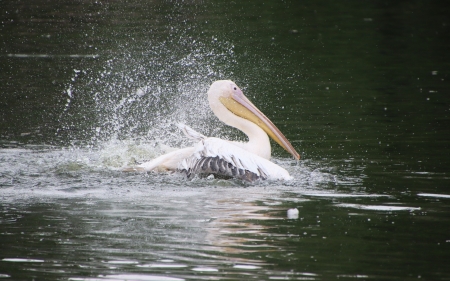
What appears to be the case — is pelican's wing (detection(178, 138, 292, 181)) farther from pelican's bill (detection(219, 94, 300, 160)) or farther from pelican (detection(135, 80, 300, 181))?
pelican's bill (detection(219, 94, 300, 160))

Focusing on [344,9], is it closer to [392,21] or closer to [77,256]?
[392,21]

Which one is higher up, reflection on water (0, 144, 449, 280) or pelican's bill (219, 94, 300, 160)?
pelican's bill (219, 94, 300, 160)

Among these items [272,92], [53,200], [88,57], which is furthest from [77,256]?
[88,57]

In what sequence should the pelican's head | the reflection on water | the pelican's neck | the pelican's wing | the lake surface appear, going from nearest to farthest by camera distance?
1. the reflection on water
2. the lake surface
3. the pelican's wing
4. the pelican's neck
5. the pelican's head

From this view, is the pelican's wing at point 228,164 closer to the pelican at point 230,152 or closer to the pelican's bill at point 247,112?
the pelican at point 230,152

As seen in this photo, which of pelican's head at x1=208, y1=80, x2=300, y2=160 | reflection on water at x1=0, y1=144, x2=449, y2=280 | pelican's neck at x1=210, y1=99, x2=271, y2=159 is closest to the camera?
reflection on water at x1=0, y1=144, x2=449, y2=280

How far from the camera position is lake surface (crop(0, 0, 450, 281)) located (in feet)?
15.6

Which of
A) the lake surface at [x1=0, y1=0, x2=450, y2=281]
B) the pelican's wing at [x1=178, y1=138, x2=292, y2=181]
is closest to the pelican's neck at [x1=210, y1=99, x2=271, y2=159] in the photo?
the lake surface at [x1=0, y1=0, x2=450, y2=281]

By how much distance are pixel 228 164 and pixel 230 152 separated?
0.36 feet

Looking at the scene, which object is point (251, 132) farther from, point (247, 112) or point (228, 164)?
point (228, 164)


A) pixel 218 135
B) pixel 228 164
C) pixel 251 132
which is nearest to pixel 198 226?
pixel 228 164

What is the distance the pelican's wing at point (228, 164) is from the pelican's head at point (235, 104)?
3.13ft

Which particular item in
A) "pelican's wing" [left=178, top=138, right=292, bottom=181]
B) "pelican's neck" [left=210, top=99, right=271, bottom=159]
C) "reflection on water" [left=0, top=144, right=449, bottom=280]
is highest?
"pelican's neck" [left=210, top=99, right=271, bottom=159]

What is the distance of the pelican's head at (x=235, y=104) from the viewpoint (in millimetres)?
7797
